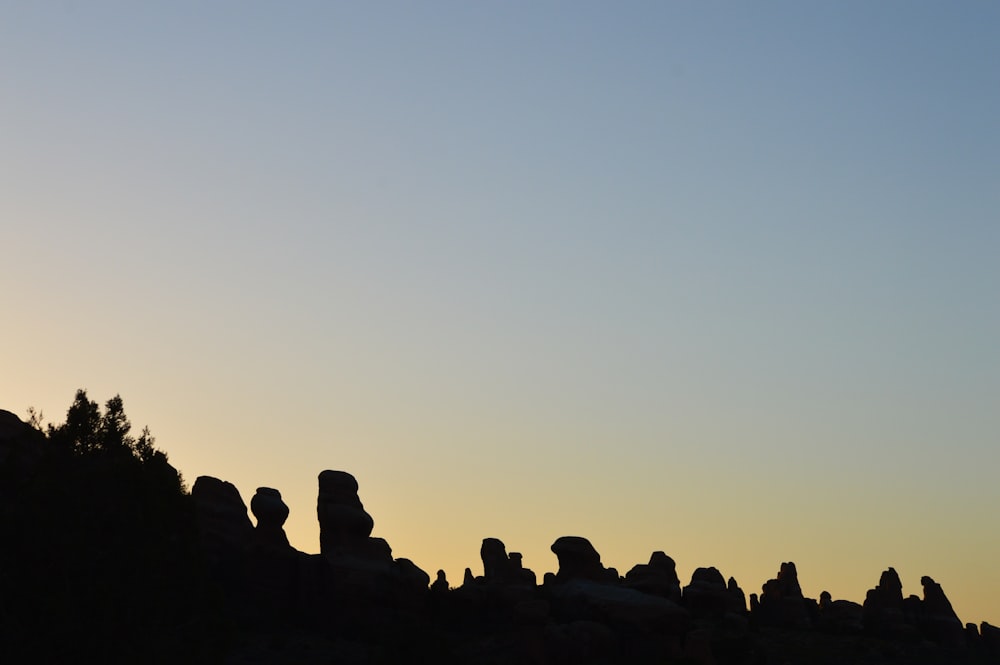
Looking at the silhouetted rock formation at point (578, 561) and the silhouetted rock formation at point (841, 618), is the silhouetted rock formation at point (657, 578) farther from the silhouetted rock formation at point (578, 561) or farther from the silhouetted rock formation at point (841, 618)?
the silhouetted rock formation at point (841, 618)

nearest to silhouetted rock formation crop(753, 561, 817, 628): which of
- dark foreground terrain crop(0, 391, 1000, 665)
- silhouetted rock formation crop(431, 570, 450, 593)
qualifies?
dark foreground terrain crop(0, 391, 1000, 665)

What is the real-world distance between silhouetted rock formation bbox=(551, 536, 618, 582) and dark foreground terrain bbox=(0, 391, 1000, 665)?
0.14 m

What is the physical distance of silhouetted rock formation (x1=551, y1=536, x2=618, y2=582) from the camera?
88000 millimetres

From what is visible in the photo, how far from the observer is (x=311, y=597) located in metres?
76.1

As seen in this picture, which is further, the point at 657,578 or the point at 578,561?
the point at 657,578

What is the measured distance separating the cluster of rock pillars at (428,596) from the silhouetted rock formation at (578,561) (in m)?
0.09

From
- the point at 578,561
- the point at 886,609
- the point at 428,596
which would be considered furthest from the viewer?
the point at 886,609

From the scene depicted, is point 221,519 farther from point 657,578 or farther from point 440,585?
point 657,578

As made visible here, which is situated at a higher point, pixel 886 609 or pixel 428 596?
Answer: pixel 886 609

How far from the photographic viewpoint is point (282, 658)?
218 ft

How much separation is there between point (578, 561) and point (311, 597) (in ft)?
71.6

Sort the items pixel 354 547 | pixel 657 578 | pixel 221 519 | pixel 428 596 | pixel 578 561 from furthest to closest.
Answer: pixel 657 578, pixel 578 561, pixel 428 596, pixel 354 547, pixel 221 519

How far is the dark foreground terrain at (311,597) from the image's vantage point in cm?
3897

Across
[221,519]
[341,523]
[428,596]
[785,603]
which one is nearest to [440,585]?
[428,596]
